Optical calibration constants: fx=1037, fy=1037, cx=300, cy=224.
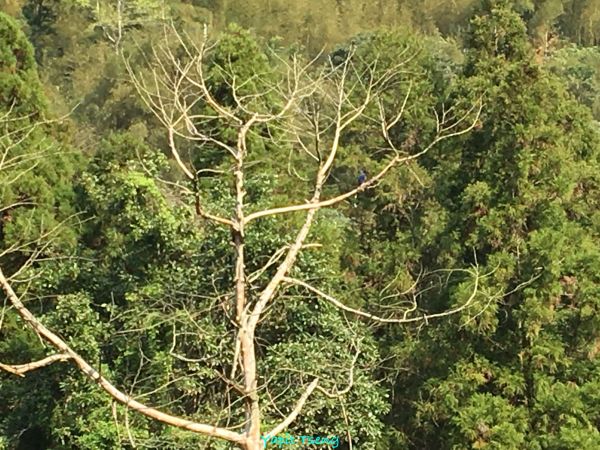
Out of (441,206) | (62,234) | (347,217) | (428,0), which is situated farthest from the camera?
(428,0)

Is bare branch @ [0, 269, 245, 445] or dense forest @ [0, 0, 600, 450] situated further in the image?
dense forest @ [0, 0, 600, 450]

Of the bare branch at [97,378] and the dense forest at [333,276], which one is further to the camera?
the dense forest at [333,276]

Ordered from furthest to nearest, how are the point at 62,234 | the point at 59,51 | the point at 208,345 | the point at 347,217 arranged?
the point at 59,51, the point at 347,217, the point at 62,234, the point at 208,345

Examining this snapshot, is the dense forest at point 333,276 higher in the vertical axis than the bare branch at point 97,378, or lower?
lower

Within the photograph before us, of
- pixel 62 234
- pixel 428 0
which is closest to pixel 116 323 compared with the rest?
pixel 62 234

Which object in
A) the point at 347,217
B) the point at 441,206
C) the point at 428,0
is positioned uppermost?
the point at 441,206

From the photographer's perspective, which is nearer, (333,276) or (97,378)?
(97,378)

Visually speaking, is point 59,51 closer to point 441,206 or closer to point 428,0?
point 428,0

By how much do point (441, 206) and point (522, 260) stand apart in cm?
207

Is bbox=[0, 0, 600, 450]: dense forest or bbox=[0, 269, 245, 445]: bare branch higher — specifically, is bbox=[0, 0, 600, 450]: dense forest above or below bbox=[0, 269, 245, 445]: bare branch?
below

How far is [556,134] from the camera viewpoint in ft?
30.0

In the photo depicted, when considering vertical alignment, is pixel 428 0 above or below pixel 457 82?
below

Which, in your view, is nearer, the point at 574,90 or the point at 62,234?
the point at 62,234

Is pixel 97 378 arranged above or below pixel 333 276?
above
